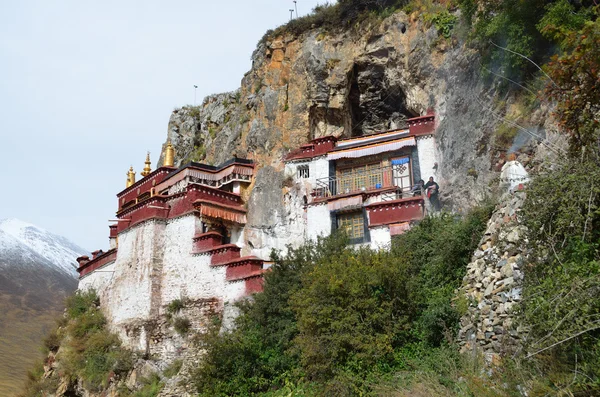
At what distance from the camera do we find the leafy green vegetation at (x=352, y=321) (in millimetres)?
12875

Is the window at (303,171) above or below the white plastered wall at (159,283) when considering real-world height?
above

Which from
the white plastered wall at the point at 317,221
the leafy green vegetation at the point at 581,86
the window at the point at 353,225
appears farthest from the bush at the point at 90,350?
the leafy green vegetation at the point at 581,86

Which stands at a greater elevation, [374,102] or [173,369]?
[374,102]

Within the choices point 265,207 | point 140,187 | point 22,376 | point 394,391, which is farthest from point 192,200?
point 22,376

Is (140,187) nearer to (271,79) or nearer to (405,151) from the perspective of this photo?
(271,79)

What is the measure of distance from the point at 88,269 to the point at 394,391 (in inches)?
757

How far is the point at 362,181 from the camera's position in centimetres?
2312

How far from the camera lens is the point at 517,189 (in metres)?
11.8

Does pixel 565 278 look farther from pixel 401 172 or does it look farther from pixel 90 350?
pixel 90 350

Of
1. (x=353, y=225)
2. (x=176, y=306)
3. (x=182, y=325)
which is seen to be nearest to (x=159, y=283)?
(x=176, y=306)

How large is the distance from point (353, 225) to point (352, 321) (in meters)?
8.25

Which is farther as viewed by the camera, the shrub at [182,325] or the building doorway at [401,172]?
the building doorway at [401,172]

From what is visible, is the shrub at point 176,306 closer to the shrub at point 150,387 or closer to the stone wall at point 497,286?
the shrub at point 150,387

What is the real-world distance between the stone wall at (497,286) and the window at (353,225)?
844 centimetres
